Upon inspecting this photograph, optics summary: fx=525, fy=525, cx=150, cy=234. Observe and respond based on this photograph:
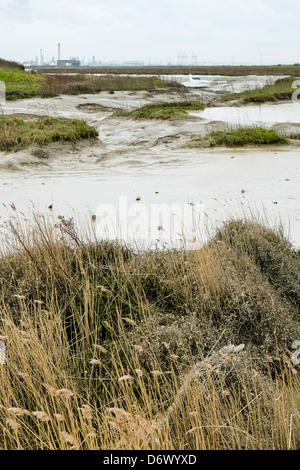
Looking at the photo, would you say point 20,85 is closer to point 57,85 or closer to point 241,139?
point 57,85

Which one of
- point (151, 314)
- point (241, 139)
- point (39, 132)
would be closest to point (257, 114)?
point (241, 139)

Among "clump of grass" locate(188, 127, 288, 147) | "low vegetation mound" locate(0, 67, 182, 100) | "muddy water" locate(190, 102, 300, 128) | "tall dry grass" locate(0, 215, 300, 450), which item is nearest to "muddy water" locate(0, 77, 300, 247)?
"tall dry grass" locate(0, 215, 300, 450)

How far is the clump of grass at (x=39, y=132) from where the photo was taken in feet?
48.5

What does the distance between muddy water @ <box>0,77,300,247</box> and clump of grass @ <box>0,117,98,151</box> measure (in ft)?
1.51

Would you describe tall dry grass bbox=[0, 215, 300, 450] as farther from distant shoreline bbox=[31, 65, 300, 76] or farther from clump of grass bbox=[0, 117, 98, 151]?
distant shoreline bbox=[31, 65, 300, 76]

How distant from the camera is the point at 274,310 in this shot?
16.3 feet

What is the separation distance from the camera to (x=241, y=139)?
15.4m

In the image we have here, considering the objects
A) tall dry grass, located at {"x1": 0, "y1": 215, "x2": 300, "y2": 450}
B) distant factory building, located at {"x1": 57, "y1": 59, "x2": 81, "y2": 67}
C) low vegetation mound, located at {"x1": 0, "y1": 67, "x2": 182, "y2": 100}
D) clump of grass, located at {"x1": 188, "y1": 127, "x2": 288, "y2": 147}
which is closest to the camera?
tall dry grass, located at {"x1": 0, "y1": 215, "x2": 300, "y2": 450}

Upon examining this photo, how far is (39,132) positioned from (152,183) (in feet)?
19.5

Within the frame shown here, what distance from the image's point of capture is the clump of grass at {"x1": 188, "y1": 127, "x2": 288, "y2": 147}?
15.4m

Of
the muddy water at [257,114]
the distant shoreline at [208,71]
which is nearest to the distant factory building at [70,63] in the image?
the distant shoreline at [208,71]

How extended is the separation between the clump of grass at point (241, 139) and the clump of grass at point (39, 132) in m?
3.53

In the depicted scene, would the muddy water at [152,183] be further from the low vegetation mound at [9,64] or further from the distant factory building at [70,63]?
the distant factory building at [70,63]

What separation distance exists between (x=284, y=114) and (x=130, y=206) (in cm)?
1700
